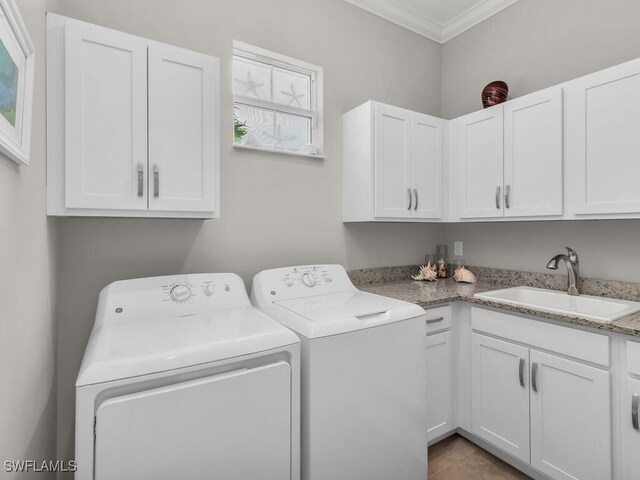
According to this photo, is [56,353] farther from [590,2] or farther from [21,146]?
[590,2]

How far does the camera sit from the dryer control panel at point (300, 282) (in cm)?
186

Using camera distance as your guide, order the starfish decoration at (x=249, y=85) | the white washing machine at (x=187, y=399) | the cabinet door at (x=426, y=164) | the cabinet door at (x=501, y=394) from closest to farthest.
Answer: the white washing machine at (x=187, y=399)
the cabinet door at (x=501, y=394)
the starfish decoration at (x=249, y=85)
the cabinet door at (x=426, y=164)

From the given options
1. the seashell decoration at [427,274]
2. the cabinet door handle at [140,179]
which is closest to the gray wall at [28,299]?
the cabinet door handle at [140,179]

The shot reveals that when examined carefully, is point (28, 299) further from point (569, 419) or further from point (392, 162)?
point (569, 419)

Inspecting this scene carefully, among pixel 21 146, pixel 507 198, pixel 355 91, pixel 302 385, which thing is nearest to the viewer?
pixel 21 146

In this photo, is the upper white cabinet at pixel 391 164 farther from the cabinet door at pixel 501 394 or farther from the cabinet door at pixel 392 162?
the cabinet door at pixel 501 394

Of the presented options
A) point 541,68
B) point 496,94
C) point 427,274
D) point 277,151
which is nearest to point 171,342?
point 277,151

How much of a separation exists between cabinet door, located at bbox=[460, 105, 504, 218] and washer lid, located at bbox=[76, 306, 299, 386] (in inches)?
67.7

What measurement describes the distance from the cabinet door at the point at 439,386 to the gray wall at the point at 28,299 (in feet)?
5.91

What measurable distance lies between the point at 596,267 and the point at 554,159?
2.36ft

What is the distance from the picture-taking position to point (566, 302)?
2.08 m

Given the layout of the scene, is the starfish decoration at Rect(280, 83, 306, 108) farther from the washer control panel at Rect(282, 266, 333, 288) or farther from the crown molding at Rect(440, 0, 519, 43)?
the crown molding at Rect(440, 0, 519, 43)

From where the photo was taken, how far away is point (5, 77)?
0.79 metres

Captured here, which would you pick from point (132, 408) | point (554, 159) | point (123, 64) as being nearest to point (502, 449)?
point (554, 159)
